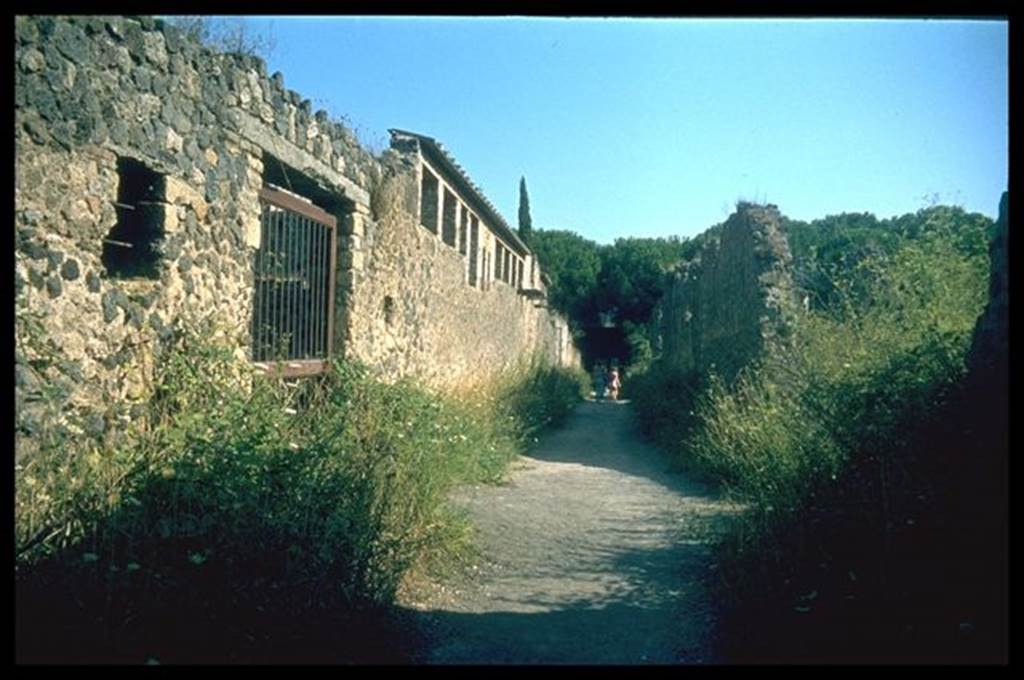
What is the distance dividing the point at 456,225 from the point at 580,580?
940cm

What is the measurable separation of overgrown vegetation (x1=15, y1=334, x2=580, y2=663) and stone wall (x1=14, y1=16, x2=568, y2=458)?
0.33m

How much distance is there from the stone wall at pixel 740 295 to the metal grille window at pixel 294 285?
191 inches

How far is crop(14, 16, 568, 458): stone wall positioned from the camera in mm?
3934

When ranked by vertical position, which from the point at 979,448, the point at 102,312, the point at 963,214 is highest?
the point at 963,214

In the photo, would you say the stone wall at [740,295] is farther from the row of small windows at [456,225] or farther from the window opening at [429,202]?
the window opening at [429,202]

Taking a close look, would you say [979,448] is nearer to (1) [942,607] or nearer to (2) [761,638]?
(1) [942,607]

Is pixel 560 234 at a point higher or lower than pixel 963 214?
higher

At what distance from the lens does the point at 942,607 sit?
3.15m

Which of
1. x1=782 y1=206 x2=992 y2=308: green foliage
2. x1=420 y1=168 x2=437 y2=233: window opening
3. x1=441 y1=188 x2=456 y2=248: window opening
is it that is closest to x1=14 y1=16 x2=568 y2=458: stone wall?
x1=420 y1=168 x2=437 y2=233: window opening

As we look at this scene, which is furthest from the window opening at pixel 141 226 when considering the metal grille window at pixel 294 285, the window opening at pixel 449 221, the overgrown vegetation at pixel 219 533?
the window opening at pixel 449 221

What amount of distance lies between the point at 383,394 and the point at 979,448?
518cm

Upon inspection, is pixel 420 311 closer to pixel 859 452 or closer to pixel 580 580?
pixel 580 580

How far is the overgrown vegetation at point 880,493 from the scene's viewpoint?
3.16 metres

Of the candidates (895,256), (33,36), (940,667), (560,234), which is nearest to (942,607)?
(940,667)
